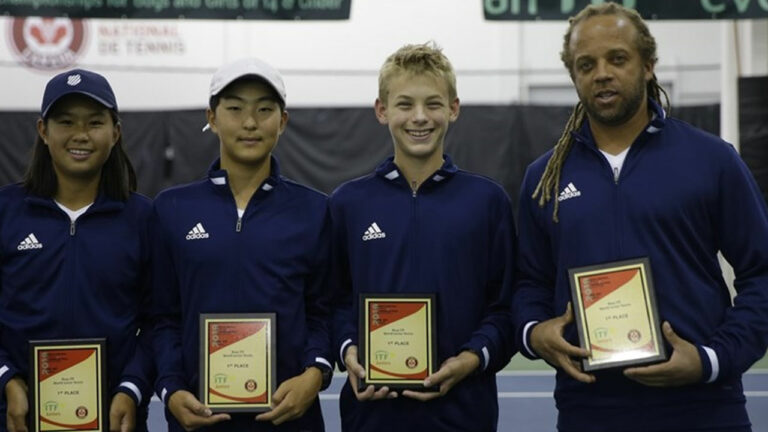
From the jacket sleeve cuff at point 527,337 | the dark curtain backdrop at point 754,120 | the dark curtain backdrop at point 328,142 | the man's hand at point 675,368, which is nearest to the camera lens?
the man's hand at point 675,368

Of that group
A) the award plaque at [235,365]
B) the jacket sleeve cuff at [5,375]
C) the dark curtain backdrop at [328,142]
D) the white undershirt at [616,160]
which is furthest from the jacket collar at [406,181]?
the dark curtain backdrop at [328,142]

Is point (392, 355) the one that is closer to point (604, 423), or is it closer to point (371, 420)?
point (371, 420)

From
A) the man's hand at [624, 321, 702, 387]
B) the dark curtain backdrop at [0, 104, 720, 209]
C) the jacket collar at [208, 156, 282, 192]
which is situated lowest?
the man's hand at [624, 321, 702, 387]

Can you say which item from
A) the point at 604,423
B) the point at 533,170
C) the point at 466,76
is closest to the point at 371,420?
the point at 604,423

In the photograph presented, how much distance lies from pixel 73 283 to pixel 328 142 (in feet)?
27.3

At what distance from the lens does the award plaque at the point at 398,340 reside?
2744 millimetres

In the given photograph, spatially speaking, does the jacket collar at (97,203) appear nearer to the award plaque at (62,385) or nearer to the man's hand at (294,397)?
the award plaque at (62,385)

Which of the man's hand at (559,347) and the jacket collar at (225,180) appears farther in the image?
the jacket collar at (225,180)

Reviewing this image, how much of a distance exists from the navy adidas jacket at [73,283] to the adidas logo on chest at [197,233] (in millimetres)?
210

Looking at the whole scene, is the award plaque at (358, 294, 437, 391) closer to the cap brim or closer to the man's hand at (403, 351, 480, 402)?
the man's hand at (403, 351, 480, 402)

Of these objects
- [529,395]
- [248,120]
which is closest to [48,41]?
[529,395]

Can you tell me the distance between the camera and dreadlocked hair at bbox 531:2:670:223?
8.50ft

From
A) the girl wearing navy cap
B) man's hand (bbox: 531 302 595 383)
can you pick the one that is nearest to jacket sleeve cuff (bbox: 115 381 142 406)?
the girl wearing navy cap

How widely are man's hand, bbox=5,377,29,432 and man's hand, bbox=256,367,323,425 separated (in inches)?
26.6
